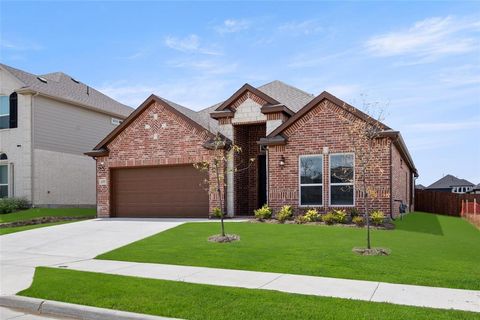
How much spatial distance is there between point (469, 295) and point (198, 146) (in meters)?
14.0

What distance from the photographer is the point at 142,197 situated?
21.5 metres

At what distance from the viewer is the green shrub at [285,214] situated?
17.2 metres

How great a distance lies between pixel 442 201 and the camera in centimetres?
2994

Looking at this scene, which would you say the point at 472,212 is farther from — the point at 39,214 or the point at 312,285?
the point at 39,214

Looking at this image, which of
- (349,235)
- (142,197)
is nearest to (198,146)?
(142,197)

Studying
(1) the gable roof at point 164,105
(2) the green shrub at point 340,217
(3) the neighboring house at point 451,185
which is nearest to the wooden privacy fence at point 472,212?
(2) the green shrub at point 340,217

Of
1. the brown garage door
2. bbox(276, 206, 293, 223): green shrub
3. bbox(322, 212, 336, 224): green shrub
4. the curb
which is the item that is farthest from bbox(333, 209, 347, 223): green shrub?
the curb

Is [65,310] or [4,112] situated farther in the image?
[4,112]

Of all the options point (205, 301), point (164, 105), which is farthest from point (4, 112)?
point (205, 301)

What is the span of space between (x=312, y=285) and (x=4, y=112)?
75.7 ft

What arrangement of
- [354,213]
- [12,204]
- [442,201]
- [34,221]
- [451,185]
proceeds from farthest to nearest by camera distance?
[451,185]
[442,201]
[12,204]
[34,221]
[354,213]

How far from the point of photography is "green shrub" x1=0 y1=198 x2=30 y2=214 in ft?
76.5

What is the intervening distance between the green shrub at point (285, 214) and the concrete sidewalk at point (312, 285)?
7.86m

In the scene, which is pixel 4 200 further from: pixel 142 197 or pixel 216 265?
pixel 216 265
